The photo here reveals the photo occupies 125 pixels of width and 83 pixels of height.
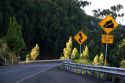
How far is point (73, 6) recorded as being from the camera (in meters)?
112

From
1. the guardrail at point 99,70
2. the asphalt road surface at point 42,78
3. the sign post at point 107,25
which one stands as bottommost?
the asphalt road surface at point 42,78

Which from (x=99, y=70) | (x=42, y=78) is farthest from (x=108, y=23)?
(x=42, y=78)

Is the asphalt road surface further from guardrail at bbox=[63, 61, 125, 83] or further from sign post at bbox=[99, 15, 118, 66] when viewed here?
sign post at bbox=[99, 15, 118, 66]

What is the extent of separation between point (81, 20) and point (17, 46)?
5057 centimetres

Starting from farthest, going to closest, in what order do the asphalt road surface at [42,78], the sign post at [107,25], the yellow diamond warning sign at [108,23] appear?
Answer: the yellow diamond warning sign at [108,23] < the sign post at [107,25] < the asphalt road surface at [42,78]

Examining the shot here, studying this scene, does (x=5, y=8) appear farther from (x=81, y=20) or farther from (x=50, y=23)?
(x=81, y=20)

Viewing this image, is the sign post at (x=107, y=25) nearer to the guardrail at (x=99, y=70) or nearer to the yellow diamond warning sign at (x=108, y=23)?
the yellow diamond warning sign at (x=108, y=23)

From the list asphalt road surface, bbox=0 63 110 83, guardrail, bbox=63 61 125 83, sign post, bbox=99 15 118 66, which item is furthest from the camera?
sign post, bbox=99 15 118 66

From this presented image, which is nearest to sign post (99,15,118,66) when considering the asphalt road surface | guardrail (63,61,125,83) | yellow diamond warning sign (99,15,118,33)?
yellow diamond warning sign (99,15,118,33)

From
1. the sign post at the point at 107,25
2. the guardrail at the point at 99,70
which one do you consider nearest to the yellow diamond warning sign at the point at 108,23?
the sign post at the point at 107,25

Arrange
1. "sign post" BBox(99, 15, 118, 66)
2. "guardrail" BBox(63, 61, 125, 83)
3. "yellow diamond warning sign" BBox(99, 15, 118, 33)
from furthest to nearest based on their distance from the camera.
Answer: "yellow diamond warning sign" BBox(99, 15, 118, 33) < "sign post" BBox(99, 15, 118, 66) < "guardrail" BBox(63, 61, 125, 83)

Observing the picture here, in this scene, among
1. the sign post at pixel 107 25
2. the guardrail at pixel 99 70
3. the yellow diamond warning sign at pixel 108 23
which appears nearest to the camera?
the guardrail at pixel 99 70

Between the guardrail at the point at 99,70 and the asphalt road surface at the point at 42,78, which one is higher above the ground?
the guardrail at the point at 99,70

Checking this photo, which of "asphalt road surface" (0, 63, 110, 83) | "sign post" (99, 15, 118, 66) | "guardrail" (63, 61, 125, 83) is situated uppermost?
"sign post" (99, 15, 118, 66)
